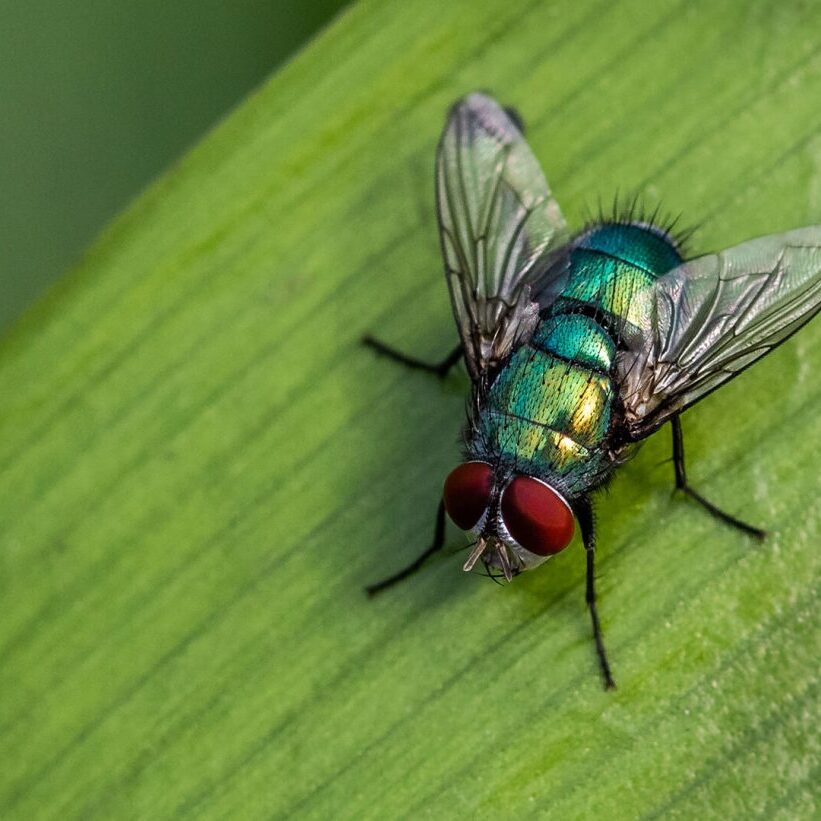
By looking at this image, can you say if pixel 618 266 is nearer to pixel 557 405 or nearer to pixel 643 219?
pixel 643 219

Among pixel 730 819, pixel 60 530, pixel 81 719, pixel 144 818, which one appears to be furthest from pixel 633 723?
pixel 60 530

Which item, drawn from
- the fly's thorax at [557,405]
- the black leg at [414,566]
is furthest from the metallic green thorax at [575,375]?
the black leg at [414,566]

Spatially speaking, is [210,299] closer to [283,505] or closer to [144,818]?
[283,505]

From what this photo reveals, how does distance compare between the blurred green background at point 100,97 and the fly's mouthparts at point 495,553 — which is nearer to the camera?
the fly's mouthparts at point 495,553

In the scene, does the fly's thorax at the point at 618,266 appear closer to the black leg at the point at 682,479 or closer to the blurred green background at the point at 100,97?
the black leg at the point at 682,479

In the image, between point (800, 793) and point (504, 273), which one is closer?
point (800, 793)

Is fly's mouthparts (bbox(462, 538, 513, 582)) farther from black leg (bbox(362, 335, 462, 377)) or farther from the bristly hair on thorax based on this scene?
the bristly hair on thorax
